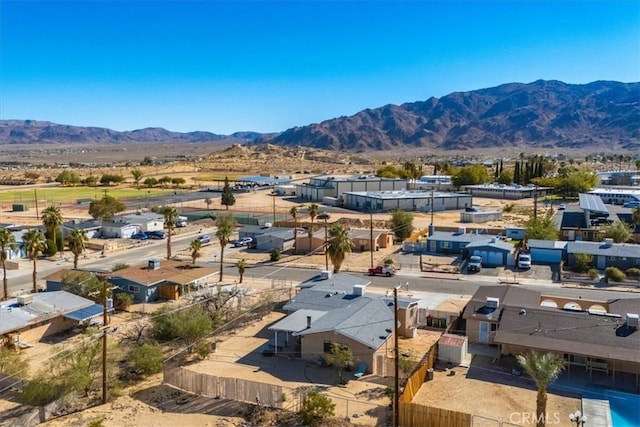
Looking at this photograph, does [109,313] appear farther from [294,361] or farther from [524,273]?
[524,273]

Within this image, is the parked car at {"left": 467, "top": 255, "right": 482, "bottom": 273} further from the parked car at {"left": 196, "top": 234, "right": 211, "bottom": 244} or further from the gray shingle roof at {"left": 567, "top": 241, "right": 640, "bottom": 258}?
the parked car at {"left": 196, "top": 234, "right": 211, "bottom": 244}

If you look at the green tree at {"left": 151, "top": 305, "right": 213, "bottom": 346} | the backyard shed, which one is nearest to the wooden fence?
the green tree at {"left": 151, "top": 305, "right": 213, "bottom": 346}

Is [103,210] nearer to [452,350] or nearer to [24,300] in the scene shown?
[24,300]

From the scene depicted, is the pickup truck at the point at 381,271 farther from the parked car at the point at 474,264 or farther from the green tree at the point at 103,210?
the green tree at the point at 103,210

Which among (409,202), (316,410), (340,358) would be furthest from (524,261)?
(409,202)

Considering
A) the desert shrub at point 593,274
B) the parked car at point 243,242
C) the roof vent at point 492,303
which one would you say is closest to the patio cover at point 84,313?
the roof vent at point 492,303

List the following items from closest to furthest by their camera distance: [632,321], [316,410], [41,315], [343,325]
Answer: [316,410] → [632,321] → [343,325] → [41,315]
